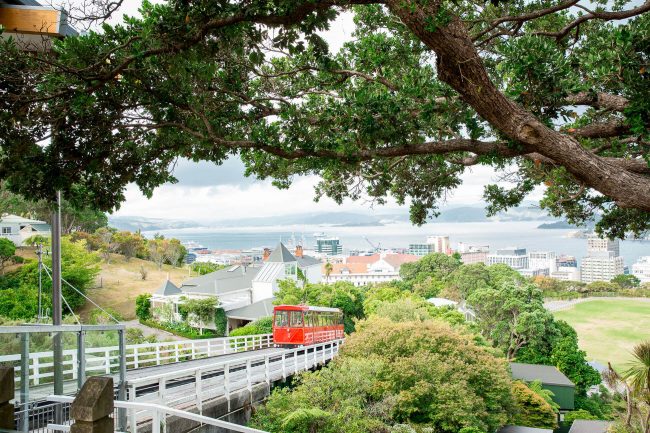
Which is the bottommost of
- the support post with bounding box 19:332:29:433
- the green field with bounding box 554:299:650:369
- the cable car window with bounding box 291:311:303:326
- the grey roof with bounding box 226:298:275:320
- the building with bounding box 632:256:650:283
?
the green field with bounding box 554:299:650:369

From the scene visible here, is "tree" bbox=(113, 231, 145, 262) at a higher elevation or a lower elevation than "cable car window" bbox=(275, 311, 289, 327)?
higher

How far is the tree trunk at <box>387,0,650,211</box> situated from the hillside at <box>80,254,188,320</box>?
36760 mm

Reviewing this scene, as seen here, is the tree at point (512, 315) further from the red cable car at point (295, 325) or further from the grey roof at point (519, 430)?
the red cable car at point (295, 325)

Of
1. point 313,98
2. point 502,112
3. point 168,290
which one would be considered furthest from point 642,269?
point 502,112

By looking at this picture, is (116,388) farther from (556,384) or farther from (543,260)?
(543,260)

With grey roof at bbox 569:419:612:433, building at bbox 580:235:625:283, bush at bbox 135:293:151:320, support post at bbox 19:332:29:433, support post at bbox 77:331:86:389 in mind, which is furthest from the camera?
building at bbox 580:235:625:283

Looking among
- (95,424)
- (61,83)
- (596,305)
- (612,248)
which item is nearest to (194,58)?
(61,83)

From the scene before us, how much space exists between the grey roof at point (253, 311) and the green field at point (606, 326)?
2096 inches

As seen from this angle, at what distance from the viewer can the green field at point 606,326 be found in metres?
77.3

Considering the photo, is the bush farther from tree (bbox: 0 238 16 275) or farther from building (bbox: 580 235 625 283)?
building (bbox: 580 235 625 283)

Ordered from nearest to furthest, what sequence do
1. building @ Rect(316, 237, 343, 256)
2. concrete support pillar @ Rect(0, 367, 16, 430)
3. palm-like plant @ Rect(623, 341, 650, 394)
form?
concrete support pillar @ Rect(0, 367, 16, 430)
palm-like plant @ Rect(623, 341, 650, 394)
building @ Rect(316, 237, 343, 256)

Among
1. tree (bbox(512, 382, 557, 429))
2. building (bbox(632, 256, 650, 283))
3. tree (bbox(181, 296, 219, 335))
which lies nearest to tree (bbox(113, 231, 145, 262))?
tree (bbox(181, 296, 219, 335))

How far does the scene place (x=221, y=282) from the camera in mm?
39375

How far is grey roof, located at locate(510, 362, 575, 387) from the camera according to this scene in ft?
90.7
